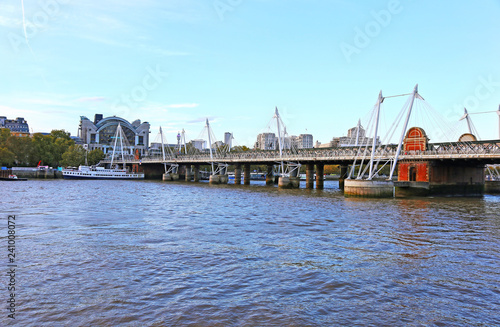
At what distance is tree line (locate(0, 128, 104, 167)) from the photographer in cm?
12812

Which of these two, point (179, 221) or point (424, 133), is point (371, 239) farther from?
point (424, 133)

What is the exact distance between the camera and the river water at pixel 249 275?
10914 mm

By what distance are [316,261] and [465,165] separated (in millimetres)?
61384

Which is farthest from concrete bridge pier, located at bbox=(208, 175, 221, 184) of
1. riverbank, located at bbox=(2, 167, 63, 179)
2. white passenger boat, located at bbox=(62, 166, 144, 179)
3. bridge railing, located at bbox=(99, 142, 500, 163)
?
riverbank, located at bbox=(2, 167, 63, 179)

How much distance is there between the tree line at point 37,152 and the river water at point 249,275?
119711 millimetres

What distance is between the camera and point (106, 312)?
35.6ft

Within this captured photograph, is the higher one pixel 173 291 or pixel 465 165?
pixel 465 165

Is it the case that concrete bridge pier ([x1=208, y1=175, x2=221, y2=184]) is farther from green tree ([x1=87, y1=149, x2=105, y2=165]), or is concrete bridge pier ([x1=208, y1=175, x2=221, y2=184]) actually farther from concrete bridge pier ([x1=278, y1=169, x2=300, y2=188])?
green tree ([x1=87, y1=149, x2=105, y2=165])

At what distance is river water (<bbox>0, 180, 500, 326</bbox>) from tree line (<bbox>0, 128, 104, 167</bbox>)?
393 ft

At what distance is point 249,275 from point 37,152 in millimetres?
146857

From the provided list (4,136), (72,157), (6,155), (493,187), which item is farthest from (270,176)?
(4,136)

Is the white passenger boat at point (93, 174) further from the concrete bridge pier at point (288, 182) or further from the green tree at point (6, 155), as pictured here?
the concrete bridge pier at point (288, 182)

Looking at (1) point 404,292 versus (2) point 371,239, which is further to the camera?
(2) point 371,239

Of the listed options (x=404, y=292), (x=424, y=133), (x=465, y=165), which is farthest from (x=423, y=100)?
(x=404, y=292)
